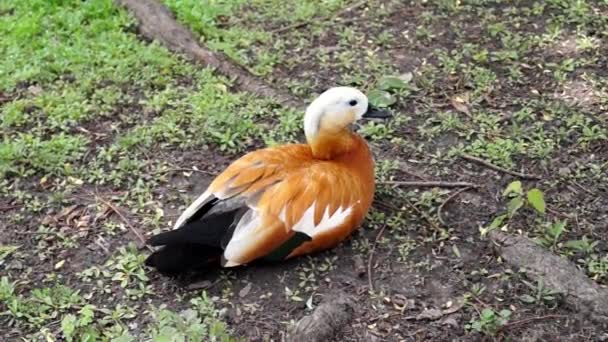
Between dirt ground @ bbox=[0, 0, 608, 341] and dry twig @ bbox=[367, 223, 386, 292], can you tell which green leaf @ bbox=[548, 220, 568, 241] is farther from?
dry twig @ bbox=[367, 223, 386, 292]

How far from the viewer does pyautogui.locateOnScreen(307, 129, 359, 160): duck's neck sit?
401 centimetres

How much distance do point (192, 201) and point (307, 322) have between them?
1.15 meters

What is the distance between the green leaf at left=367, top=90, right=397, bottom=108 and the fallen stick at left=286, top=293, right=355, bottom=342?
66.9 inches

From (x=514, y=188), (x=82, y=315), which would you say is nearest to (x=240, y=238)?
(x=82, y=315)

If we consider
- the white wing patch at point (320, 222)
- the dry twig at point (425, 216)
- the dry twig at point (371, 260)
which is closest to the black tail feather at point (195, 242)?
the white wing patch at point (320, 222)

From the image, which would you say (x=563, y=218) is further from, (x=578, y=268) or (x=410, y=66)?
(x=410, y=66)

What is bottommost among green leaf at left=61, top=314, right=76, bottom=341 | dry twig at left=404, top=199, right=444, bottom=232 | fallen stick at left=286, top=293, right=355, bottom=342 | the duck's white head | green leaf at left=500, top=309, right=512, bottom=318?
green leaf at left=500, top=309, right=512, bottom=318

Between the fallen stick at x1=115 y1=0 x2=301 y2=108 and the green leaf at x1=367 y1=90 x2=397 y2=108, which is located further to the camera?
the fallen stick at x1=115 y1=0 x2=301 y2=108

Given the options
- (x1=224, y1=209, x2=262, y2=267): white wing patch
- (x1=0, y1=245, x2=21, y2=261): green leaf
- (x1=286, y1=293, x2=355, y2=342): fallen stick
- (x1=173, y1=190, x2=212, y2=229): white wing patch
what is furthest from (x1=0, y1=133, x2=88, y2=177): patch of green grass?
(x1=286, y1=293, x2=355, y2=342): fallen stick

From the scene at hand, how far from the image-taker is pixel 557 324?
3.62 m

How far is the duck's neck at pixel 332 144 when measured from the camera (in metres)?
4.01

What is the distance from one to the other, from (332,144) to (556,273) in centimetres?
116

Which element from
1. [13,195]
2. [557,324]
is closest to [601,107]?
[557,324]

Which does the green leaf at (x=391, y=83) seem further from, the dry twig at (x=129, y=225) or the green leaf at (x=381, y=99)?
the dry twig at (x=129, y=225)
